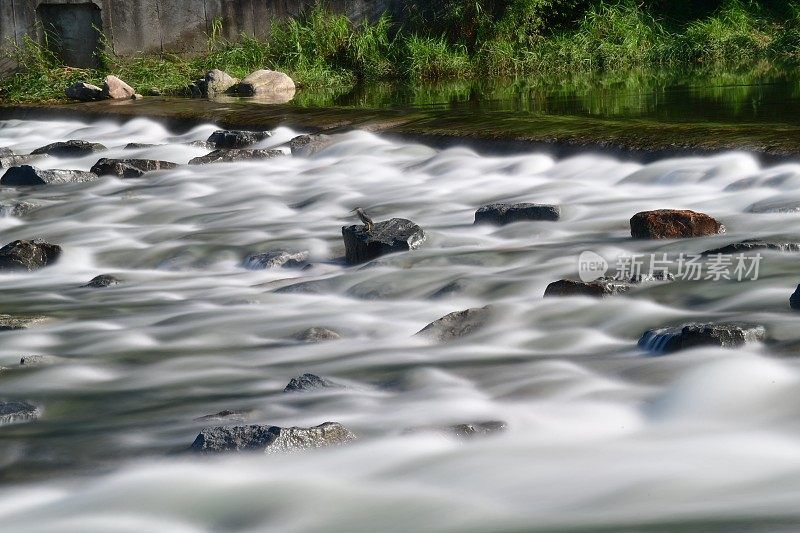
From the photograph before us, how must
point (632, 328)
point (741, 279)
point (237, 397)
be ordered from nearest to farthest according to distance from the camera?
point (237, 397) < point (632, 328) < point (741, 279)

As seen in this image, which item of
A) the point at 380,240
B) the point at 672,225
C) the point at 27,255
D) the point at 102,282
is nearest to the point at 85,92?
the point at 27,255

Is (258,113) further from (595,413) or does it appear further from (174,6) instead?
(595,413)

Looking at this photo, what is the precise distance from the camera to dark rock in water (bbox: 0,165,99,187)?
26.4 ft

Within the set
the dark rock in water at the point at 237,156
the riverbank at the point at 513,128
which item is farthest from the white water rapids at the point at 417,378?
the dark rock in water at the point at 237,156

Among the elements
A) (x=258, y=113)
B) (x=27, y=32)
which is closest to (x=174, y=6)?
(x=27, y=32)

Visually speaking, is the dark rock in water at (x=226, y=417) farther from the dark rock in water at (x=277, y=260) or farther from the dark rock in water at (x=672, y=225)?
the dark rock in water at (x=672, y=225)

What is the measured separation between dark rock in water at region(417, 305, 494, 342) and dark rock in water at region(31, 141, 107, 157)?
20.9 feet

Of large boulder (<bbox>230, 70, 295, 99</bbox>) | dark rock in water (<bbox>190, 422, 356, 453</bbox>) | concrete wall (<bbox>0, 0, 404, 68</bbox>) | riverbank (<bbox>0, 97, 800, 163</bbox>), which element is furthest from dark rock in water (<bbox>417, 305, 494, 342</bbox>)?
concrete wall (<bbox>0, 0, 404, 68</bbox>)

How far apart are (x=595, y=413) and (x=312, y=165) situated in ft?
18.1

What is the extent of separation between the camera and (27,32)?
47.8ft

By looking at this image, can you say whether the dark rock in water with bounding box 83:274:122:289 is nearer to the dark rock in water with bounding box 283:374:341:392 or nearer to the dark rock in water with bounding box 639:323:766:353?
the dark rock in water with bounding box 283:374:341:392

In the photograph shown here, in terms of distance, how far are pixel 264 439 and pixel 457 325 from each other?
3.96 ft

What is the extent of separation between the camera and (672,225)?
489 cm

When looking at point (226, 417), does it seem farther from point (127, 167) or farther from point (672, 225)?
point (127, 167)
